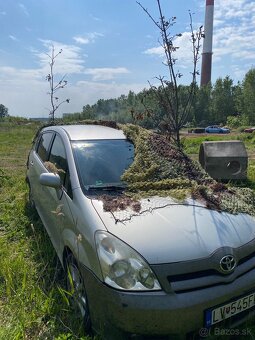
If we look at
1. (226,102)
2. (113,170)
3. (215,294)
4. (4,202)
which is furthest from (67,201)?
(226,102)

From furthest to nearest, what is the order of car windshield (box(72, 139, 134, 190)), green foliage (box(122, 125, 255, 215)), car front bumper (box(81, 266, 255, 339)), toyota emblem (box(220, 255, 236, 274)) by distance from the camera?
1. car windshield (box(72, 139, 134, 190))
2. green foliage (box(122, 125, 255, 215))
3. toyota emblem (box(220, 255, 236, 274))
4. car front bumper (box(81, 266, 255, 339))

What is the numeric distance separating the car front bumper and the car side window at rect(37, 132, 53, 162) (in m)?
2.57

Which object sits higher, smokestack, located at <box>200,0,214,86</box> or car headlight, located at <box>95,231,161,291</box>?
smokestack, located at <box>200,0,214,86</box>

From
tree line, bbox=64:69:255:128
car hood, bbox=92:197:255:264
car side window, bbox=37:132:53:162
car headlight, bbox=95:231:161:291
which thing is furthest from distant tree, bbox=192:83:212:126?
car headlight, bbox=95:231:161:291

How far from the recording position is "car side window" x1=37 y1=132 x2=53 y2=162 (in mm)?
4443

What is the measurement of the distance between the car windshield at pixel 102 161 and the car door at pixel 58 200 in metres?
0.16

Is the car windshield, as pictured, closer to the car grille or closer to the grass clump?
the grass clump

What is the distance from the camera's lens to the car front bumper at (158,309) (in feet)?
6.95

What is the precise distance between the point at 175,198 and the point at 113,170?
0.74 meters

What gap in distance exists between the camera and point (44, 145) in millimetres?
4672

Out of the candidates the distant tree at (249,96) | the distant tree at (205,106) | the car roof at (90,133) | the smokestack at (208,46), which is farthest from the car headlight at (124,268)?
the distant tree at (205,106)

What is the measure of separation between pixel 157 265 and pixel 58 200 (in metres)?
1.44

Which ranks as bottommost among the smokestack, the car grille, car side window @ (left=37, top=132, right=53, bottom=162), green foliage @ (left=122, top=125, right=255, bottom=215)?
the car grille

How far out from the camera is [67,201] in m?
3.05
